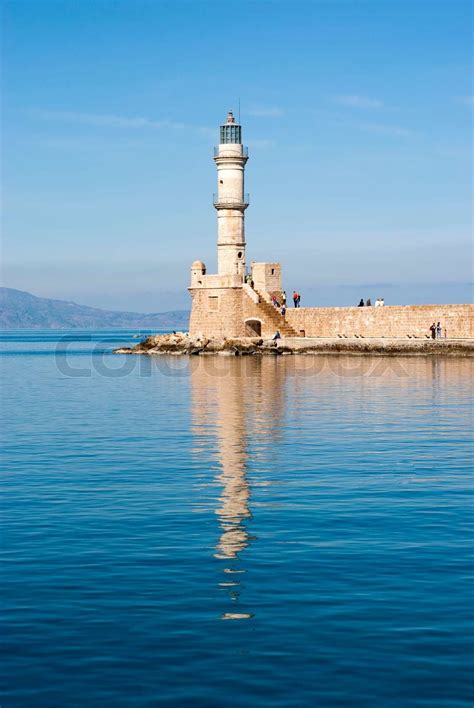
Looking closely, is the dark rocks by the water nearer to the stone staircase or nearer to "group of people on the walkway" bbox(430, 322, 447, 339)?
the stone staircase

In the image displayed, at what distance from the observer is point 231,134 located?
50.8 meters

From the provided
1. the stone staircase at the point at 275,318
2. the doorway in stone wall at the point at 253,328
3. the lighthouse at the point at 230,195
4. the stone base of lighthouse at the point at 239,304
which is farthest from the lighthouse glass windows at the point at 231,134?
the doorway in stone wall at the point at 253,328

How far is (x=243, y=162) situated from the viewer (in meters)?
50.4

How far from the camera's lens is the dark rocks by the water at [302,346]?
43812mm

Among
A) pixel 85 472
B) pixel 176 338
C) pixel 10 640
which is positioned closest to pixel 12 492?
pixel 85 472

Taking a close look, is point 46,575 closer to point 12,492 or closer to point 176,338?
point 12,492

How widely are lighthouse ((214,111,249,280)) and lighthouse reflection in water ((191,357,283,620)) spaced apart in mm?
12032

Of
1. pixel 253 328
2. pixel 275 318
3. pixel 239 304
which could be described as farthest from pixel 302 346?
pixel 239 304

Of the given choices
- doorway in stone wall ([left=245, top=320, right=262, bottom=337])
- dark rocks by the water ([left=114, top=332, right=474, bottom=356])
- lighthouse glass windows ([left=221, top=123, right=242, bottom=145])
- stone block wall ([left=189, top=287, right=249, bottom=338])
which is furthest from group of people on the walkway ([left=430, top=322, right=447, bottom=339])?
lighthouse glass windows ([left=221, top=123, right=242, bottom=145])

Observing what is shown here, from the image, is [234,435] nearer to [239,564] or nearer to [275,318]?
[239,564]

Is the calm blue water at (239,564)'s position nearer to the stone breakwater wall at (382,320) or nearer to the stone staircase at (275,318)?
the stone breakwater wall at (382,320)

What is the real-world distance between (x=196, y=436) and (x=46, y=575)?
9933mm

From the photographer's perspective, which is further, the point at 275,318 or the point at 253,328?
the point at 253,328

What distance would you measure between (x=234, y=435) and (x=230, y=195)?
33225mm
